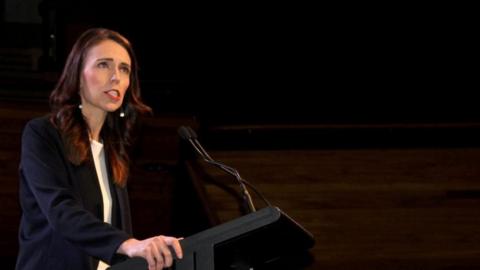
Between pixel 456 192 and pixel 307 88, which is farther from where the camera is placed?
pixel 307 88

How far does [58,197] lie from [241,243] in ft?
1.17

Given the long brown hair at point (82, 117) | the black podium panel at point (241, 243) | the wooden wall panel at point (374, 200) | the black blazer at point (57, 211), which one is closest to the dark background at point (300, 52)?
the wooden wall panel at point (374, 200)

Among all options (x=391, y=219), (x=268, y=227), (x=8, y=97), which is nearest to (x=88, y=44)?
(x=268, y=227)

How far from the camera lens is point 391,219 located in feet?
11.5

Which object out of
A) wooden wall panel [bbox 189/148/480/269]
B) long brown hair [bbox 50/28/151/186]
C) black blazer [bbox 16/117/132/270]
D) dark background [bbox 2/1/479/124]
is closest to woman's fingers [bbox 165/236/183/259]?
black blazer [bbox 16/117/132/270]

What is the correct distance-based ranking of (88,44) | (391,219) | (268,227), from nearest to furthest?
(268,227), (88,44), (391,219)

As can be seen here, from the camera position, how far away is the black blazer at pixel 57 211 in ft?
3.91

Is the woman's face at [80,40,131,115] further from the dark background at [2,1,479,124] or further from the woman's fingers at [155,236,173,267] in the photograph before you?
the dark background at [2,1,479,124]

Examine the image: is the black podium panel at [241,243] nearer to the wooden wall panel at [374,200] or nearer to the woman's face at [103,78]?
the woman's face at [103,78]

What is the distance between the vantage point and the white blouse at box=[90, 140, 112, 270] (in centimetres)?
141

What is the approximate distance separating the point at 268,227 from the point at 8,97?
15.7 feet

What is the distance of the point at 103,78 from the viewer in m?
1.38

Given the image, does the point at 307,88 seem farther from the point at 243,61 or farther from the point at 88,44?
the point at 88,44

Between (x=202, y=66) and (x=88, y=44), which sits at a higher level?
(x=88, y=44)
